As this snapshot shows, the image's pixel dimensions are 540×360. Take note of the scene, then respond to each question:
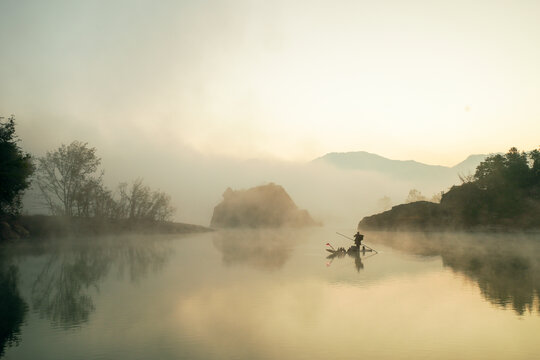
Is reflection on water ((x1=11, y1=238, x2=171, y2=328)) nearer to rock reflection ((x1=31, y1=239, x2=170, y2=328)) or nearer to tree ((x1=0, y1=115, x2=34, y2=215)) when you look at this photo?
rock reflection ((x1=31, y1=239, x2=170, y2=328))

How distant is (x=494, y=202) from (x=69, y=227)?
326 ft

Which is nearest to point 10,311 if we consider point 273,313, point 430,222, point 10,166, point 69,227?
point 273,313

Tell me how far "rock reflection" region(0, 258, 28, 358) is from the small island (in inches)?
4148

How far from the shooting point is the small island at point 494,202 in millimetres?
100812

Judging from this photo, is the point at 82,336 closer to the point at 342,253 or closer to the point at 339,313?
the point at 339,313

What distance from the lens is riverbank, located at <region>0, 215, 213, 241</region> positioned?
66588 millimetres

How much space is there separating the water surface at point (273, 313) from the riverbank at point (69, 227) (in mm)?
41186

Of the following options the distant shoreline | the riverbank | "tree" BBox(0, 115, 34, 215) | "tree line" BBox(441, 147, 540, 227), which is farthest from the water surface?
the distant shoreline

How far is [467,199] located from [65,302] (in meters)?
109

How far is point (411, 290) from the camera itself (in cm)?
2258

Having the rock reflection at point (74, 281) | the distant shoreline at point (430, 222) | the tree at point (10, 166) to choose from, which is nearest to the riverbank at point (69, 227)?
the tree at point (10, 166)

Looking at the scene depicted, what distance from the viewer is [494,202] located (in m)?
105

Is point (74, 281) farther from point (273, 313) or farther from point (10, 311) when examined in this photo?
point (273, 313)

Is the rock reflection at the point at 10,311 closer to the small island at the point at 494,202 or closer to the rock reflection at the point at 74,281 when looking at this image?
the rock reflection at the point at 74,281
